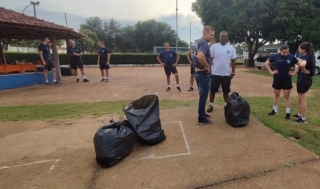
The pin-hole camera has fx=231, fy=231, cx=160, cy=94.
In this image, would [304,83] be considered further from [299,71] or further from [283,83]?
[283,83]

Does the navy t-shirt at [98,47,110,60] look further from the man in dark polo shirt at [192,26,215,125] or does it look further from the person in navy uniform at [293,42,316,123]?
the person in navy uniform at [293,42,316,123]

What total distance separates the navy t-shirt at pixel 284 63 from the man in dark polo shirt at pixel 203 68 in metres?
1.55

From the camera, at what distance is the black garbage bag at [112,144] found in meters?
2.98

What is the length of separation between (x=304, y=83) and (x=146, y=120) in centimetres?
315

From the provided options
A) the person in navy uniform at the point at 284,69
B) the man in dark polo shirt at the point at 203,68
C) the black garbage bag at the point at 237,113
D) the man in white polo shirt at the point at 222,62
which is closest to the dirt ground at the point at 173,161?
the black garbage bag at the point at 237,113

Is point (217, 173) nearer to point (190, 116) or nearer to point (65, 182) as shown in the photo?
point (65, 182)

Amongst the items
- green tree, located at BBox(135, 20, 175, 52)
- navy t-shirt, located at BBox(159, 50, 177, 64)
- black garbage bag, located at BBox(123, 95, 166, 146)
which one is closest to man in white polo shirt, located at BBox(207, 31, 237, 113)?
black garbage bag, located at BBox(123, 95, 166, 146)

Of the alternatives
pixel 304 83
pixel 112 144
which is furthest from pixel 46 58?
pixel 304 83

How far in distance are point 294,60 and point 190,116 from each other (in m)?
2.35

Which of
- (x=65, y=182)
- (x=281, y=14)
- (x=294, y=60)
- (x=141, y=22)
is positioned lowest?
(x=65, y=182)

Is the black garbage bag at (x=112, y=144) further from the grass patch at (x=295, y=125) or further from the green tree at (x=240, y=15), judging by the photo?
the green tree at (x=240, y=15)

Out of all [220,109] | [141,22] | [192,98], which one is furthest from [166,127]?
[141,22]

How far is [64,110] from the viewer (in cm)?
605

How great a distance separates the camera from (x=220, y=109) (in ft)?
17.4
